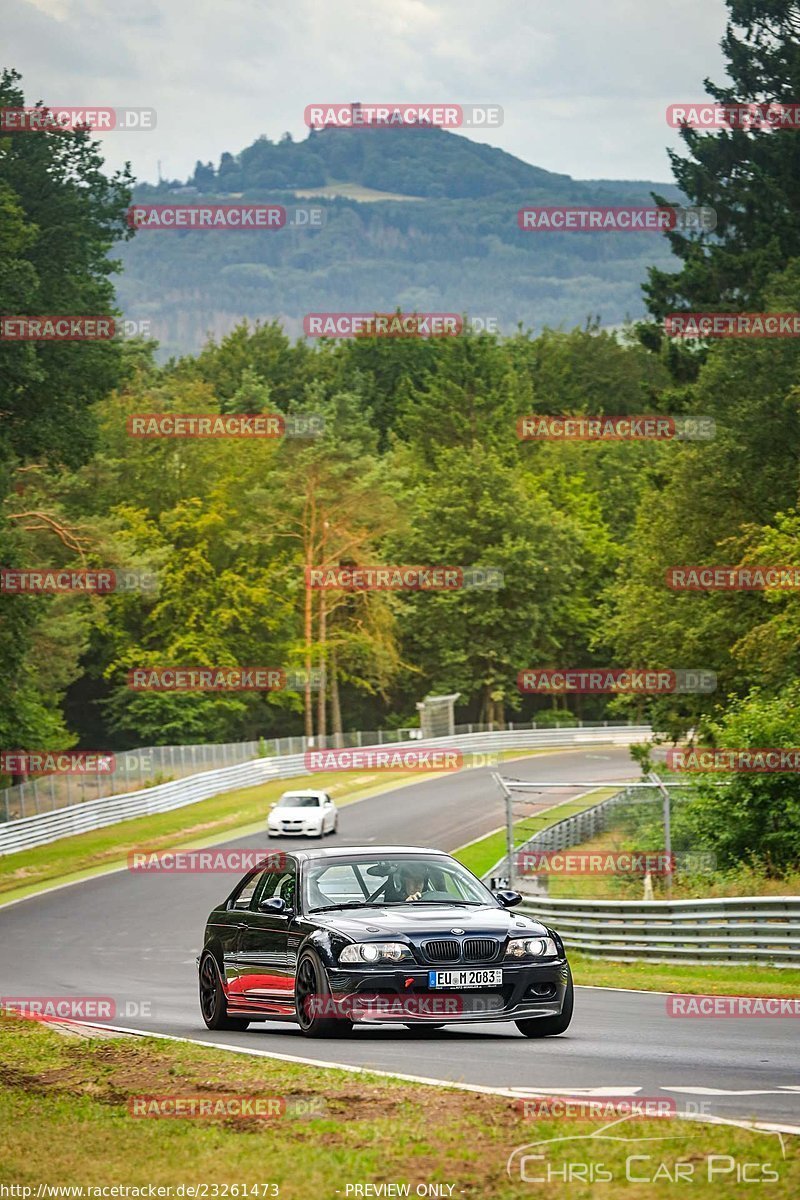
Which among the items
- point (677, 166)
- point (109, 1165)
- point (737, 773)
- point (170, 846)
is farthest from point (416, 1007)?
point (677, 166)

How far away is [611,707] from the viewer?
190ft

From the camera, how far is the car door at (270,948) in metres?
13.1

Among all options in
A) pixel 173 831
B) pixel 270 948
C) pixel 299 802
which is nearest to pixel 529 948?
pixel 270 948

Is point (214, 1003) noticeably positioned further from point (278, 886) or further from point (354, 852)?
point (354, 852)

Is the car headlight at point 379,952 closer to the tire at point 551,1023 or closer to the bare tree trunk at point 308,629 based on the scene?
the tire at point 551,1023

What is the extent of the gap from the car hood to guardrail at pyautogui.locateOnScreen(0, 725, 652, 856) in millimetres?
36169

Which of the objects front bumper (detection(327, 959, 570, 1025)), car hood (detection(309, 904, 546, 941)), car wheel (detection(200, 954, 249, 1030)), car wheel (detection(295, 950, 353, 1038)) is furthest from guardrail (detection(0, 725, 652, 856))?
front bumper (detection(327, 959, 570, 1025))

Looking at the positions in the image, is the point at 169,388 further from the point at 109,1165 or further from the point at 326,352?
the point at 109,1165

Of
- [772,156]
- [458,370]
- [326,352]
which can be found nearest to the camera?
[772,156]

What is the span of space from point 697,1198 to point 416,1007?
19.1 ft

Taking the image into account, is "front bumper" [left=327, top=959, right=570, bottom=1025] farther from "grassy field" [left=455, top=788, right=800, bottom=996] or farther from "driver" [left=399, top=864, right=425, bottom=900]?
"grassy field" [left=455, top=788, right=800, bottom=996]

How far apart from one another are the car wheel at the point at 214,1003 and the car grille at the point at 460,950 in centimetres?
271

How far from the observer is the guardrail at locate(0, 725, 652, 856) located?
164ft

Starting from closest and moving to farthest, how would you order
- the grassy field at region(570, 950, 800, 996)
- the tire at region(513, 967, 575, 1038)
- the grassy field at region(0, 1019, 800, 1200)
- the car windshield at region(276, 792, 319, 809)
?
the grassy field at region(0, 1019, 800, 1200)
the tire at region(513, 967, 575, 1038)
the grassy field at region(570, 950, 800, 996)
the car windshield at region(276, 792, 319, 809)
